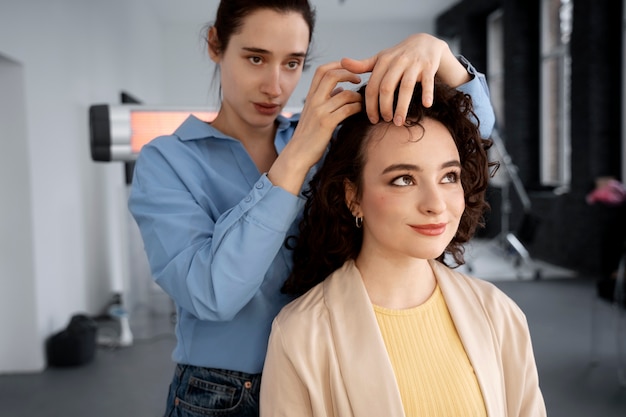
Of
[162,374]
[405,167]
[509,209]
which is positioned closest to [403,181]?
[405,167]

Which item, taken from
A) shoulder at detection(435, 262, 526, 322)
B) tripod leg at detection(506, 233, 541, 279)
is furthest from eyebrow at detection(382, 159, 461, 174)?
tripod leg at detection(506, 233, 541, 279)

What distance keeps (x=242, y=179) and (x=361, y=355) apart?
391 mm

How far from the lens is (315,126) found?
943 mm

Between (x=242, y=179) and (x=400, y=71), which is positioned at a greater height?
(x=400, y=71)

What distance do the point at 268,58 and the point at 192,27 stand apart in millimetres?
9886

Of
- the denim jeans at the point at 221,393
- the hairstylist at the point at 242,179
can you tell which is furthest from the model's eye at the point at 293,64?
the denim jeans at the point at 221,393

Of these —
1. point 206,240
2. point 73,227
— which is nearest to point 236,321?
point 206,240

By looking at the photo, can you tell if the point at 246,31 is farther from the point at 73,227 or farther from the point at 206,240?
the point at 73,227

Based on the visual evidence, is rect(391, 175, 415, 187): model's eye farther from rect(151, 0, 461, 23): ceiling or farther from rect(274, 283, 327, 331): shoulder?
rect(151, 0, 461, 23): ceiling

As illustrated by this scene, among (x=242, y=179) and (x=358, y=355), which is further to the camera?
→ (x=242, y=179)

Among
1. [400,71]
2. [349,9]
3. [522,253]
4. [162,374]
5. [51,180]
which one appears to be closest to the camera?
[400,71]

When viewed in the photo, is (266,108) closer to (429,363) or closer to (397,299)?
(397,299)

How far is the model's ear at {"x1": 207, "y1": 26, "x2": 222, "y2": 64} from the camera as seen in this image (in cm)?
123

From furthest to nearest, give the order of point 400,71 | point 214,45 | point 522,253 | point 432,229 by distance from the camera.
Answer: point 522,253 → point 214,45 → point 432,229 → point 400,71
